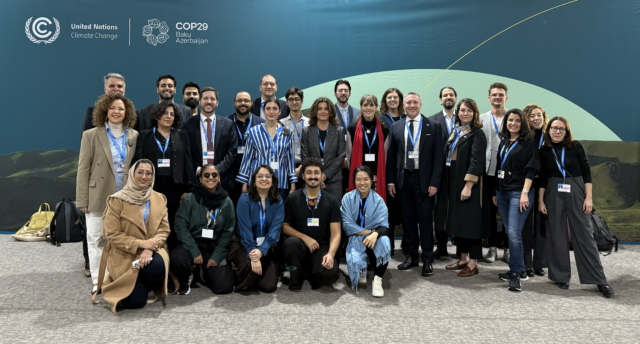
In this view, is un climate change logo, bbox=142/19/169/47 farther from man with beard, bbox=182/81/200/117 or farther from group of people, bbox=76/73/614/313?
group of people, bbox=76/73/614/313

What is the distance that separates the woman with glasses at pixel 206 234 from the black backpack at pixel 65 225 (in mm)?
2339

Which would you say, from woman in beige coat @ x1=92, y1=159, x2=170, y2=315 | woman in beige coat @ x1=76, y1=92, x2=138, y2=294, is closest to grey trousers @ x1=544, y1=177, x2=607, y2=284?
woman in beige coat @ x1=92, y1=159, x2=170, y2=315

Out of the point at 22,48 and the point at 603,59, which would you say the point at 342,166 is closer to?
the point at 603,59

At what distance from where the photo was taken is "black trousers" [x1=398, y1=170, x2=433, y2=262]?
12.8 ft

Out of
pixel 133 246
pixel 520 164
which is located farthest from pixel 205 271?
pixel 520 164

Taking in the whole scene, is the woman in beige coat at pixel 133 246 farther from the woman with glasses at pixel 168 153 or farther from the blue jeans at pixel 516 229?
the blue jeans at pixel 516 229

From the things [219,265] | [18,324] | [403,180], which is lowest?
[18,324]

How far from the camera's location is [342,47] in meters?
5.50

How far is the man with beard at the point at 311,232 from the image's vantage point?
133 inches

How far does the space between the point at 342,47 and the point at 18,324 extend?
4470 millimetres

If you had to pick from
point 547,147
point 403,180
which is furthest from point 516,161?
point 403,180

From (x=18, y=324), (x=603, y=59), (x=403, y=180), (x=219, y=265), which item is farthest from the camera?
(x=603, y=59)

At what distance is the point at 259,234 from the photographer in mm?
3465

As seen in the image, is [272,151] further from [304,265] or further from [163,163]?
[304,265]
